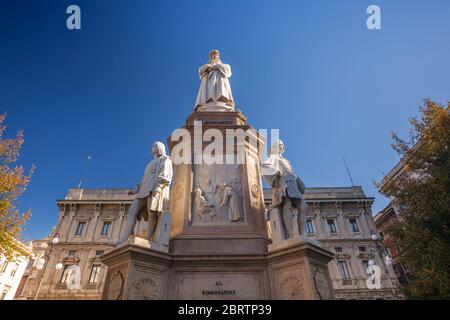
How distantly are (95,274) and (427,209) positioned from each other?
29731mm

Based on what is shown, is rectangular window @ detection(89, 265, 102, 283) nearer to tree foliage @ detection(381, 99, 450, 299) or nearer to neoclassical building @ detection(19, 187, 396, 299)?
neoclassical building @ detection(19, 187, 396, 299)

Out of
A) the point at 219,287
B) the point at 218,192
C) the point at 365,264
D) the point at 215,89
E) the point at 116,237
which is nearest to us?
the point at 219,287

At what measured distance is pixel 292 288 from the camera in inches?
174

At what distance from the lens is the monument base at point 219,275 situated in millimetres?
4285

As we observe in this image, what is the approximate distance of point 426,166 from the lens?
12945 millimetres

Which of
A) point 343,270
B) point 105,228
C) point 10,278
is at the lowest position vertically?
point 343,270

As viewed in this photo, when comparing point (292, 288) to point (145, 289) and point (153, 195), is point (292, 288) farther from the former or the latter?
point (153, 195)

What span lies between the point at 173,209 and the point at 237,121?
3199mm

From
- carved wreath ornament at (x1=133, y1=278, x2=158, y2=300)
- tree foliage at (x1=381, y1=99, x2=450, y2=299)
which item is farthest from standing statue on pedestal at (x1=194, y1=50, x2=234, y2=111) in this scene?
tree foliage at (x1=381, y1=99, x2=450, y2=299)

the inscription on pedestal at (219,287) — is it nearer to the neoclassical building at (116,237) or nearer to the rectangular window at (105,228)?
the neoclassical building at (116,237)

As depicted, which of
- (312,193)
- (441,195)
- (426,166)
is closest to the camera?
(441,195)

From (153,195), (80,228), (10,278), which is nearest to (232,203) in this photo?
(153,195)
